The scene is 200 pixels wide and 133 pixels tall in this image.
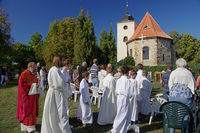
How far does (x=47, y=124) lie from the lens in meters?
4.02

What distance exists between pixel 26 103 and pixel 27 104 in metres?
0.04

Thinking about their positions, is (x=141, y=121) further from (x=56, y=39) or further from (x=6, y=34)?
(x=56, y=39)

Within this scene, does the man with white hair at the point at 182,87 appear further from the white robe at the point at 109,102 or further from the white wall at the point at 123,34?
the white wall at the point at 123,34

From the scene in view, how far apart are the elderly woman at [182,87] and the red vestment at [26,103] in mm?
3693

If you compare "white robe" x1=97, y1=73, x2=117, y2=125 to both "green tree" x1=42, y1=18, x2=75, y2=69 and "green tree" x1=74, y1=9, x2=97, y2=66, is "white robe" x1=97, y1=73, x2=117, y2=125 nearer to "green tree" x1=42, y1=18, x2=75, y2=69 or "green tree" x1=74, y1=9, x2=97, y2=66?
"green tree" x1=74, y1=9, x2=97, y2=66

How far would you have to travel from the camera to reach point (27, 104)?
15.1 ft

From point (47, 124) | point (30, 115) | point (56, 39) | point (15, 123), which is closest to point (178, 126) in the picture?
point (47, 124)

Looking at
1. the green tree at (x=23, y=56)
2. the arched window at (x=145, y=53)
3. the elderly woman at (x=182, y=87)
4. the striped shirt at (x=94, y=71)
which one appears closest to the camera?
the elderly woman at (x=182, y=87)

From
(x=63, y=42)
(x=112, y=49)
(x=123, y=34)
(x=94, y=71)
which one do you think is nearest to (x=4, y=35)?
(x=63, y=42)

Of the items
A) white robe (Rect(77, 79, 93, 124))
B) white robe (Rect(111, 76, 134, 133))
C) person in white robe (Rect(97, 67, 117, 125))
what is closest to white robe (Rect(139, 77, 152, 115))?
person in white robe (Rect(97, 67, 117, 125))

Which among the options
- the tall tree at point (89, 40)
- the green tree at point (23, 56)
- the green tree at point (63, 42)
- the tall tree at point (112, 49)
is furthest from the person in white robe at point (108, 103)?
the green tree at point (23, 56)

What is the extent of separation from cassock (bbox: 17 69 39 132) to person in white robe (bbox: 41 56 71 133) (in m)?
0.71

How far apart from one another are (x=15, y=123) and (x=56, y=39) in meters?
28.3

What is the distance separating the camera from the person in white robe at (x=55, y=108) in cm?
403
